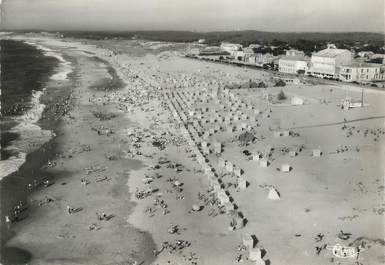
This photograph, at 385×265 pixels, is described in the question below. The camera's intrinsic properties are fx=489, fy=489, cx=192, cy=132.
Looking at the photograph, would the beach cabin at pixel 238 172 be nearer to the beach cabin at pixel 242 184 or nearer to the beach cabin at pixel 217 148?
the beach cabin at pixel 242 184

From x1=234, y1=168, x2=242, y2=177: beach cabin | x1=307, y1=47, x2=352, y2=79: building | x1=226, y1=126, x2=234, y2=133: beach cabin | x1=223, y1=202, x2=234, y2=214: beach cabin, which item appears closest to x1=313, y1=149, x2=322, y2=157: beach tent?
x1=234, y1=168, x2=242, y2=177: beach cabin

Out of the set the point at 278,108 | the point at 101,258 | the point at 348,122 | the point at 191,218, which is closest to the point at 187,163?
the point at 191,218

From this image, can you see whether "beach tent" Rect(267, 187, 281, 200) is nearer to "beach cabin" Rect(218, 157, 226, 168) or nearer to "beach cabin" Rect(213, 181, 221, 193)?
"beach cabin" Rect(213, 181, 221, 193)

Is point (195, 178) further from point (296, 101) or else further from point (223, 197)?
point (296, 101)

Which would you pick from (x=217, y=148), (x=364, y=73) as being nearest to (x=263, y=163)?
(x=217, y=148)

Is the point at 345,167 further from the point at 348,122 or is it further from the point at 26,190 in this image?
the point at 26,190

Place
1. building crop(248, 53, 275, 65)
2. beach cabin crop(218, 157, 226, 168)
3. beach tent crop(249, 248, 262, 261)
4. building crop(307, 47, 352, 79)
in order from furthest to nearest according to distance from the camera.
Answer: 1. building crop(248, 53, 275, 65)
2. building crop(307, 47, 352, 79)
3. beach cabin crop(218, 157, 226, 168)
4. beach tent crop(249, 248, 262, 261)

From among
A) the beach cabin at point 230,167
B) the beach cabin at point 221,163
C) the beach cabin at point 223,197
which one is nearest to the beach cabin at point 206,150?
the beach cabin at point 221,163
